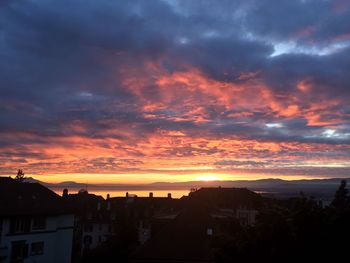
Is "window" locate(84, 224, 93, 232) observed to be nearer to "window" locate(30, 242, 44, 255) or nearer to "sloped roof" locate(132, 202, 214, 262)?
"window" locate(30, 242, 44, 255)

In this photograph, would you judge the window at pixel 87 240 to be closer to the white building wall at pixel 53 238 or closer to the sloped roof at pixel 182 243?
the white building wall at pixel 53 238

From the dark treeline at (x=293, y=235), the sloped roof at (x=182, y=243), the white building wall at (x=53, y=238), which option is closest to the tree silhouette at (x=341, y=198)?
the dark treeline at (x=293, y=235)

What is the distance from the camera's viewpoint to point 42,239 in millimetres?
47906

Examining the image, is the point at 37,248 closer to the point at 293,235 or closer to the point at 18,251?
the point at 18,251

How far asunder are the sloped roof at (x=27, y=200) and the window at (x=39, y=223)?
0.80 metres

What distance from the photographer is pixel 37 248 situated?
47219mm

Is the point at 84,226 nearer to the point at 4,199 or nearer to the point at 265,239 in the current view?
the point at 4,199

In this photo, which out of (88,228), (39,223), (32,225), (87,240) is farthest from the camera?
(88,228)

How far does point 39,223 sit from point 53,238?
9.26 ft

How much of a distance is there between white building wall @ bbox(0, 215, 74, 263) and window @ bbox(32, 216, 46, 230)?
43 cm

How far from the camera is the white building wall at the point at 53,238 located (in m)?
45.5

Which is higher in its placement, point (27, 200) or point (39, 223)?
point (27, 200)

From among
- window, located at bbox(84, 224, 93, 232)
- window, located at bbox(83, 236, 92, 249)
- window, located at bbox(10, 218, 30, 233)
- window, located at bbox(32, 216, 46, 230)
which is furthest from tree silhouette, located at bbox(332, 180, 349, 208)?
window, located at bbox(84, 224, 93, 232)

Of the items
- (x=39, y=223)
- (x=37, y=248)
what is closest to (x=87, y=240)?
(x=39, y=223)
